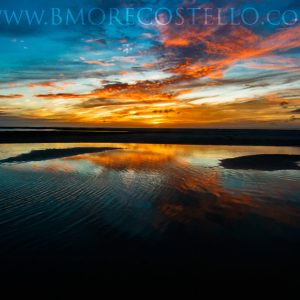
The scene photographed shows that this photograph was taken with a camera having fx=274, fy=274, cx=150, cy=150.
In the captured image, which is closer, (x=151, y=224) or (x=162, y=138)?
(x=151, y=224)

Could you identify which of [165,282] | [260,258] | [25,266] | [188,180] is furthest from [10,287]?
[188,180]

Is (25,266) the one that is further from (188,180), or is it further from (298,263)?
(188,180)

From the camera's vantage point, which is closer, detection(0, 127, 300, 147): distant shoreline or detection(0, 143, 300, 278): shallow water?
detection(0, 143, 300, 278): shallow water

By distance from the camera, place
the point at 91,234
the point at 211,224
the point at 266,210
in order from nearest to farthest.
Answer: the point at 91,234 < the point at 211,224 < the point at 266,210

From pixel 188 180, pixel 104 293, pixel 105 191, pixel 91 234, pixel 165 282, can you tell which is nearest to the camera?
pixel 104 293

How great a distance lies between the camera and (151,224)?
8.45m

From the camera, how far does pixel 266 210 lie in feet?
32.4

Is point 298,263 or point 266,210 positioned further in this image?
point 266,210

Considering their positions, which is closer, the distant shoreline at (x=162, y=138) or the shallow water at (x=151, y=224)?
the shallow water at (x=151, y=224)

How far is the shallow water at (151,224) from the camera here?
20.1 feet

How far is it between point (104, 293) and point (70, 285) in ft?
2.36

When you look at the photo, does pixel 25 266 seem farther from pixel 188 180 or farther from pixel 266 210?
pixel 188 180

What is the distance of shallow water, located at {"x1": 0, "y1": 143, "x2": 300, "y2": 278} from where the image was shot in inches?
241

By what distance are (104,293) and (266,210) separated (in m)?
7.00
